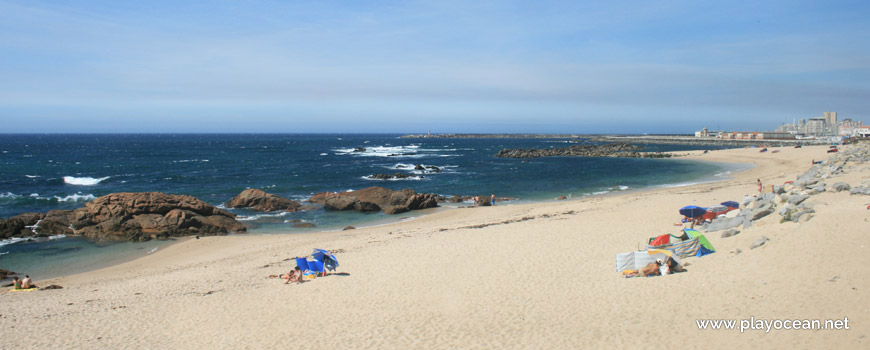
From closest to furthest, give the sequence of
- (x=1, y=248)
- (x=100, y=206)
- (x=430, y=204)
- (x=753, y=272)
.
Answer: (x=753, y=272)
(x=1, y=248)
(x=100, y=206)
(x=430, y=204)

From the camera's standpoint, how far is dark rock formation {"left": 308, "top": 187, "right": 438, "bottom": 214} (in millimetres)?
29000

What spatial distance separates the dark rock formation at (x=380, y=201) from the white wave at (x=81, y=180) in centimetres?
2416

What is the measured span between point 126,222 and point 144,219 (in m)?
0.73

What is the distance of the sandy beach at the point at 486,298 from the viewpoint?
349 inches

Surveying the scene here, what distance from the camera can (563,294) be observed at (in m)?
11.2

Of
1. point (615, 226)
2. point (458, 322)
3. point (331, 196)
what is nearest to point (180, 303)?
point (458, 322)

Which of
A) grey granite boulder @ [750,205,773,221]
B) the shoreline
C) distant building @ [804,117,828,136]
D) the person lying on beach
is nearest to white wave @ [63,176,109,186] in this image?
the shoreline

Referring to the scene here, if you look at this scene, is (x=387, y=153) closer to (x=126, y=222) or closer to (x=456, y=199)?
(x=456, y=199)

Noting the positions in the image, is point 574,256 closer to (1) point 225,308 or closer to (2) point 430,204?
(1) point 225,308

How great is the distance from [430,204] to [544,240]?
13.7 m

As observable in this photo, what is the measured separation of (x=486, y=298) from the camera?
37.1 ft

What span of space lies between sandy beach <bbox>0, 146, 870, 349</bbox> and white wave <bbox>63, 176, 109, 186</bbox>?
99.5 ft

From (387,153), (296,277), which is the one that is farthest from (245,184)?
(387,153)

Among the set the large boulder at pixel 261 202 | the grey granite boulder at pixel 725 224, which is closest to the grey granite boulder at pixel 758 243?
the grey granite boulder at pixel 725 224
